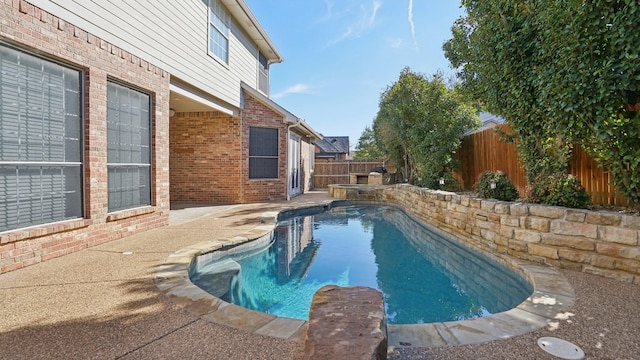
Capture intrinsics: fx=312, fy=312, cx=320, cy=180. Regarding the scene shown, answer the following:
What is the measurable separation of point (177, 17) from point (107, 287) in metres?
6.29

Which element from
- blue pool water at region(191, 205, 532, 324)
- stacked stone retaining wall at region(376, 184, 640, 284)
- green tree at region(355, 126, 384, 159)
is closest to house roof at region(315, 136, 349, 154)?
green tree at region(355, 126, 384, 159)

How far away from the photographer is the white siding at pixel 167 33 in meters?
4.94

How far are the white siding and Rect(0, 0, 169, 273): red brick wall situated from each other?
7.9 inches

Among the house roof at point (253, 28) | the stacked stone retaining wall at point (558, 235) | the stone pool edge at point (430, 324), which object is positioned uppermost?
the house roof at point (253, 28)

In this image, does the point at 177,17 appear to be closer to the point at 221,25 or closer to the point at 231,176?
the point at 221,25

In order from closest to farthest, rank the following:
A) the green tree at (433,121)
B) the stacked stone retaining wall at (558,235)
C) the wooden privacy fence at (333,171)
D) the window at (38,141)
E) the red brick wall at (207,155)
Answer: the stacked stone retaining wall at (558,235), the window at (38,141), the green tree at (433,121), the red brick wall at (207,155), the wooden privacy fence at (333,171)

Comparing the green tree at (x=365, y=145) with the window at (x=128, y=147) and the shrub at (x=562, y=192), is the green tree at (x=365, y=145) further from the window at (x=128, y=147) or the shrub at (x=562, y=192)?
the window at (x=128, y=147)

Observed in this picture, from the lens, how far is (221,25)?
9.45 metres

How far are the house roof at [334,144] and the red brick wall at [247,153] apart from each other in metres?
21.6

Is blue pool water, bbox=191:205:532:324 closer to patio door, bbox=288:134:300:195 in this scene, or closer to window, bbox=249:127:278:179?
window, bbox=249:127:278:179

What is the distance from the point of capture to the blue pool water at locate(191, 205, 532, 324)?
3918 mm

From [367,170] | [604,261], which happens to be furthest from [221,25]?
[367,170]

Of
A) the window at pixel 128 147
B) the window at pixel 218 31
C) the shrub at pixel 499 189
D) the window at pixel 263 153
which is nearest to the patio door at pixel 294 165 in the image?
the window at pixel 263 153

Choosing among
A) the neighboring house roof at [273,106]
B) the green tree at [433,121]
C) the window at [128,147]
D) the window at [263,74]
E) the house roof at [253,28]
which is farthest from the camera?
the window at [263,74]
